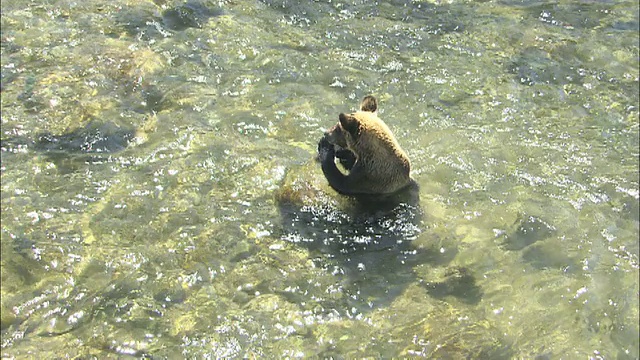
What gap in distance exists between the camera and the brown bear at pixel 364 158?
215 inches

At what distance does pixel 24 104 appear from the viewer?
7074mm

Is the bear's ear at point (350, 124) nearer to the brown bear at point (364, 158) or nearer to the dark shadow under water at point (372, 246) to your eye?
the brown bear at point (364, 158)

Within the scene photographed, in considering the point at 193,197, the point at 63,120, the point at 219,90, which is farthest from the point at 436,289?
the point at 63,120

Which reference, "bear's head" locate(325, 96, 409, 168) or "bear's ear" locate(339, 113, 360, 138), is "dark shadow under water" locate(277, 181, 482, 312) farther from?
"bear's ear" locate(339, 113, 360, 138)

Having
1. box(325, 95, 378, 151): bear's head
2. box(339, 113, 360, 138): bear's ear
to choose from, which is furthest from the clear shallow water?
box(339, 113, 360, 138): bear's ear

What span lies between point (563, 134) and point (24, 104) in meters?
7.04

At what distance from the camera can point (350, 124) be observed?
17.3ft

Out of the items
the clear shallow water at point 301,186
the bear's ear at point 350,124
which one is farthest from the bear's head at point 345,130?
the clear shallow water at point 301,186

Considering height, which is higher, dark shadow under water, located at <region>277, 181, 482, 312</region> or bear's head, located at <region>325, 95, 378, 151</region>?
bear's head, located at <region>325, 95, 378, 151</region>

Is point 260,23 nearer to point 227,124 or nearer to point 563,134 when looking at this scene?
point 227,124

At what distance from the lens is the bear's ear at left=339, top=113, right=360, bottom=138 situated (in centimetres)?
522

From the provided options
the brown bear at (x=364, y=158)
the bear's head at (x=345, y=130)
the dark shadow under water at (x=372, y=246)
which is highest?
the bear's head at (x=345, y=130)

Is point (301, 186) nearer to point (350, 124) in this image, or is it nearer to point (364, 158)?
point (364, 158)

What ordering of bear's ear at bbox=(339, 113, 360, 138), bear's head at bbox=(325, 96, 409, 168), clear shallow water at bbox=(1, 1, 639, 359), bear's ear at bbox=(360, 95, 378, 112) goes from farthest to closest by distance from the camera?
bear's ear at bbox=(360, 95, 378, 112), bear's head at bbox=(325, 96, 409, 168), bear's ear at bbox=(339, 113, 360, 138), clear shallow water at bbox=(1, 1, 639, 359)
